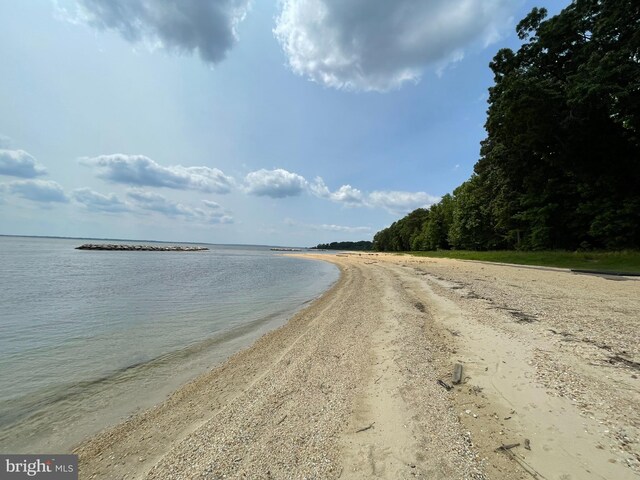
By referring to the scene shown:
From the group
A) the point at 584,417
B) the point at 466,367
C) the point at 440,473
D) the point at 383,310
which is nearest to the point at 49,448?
the point at 440,473

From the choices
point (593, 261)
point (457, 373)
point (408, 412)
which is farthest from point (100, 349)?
point (593, 261)

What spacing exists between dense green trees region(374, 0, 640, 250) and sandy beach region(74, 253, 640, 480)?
68.2ft

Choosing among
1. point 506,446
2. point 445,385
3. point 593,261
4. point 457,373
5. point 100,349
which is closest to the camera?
point 506,446

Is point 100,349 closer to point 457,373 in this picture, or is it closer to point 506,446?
point 457,373

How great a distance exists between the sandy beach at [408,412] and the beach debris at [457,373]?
0.13m

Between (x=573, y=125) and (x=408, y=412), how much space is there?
2868 cm

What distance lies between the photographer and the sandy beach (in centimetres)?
310

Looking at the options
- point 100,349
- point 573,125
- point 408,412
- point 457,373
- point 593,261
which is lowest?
point 100,349

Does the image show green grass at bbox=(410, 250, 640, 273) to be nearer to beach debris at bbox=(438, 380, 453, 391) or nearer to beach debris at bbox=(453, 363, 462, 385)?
beach debris at bbox=(453, 363, 462, 385)

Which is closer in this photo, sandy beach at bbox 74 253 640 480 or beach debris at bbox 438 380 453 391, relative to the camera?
sandy beach at bbox 74 253 640 480

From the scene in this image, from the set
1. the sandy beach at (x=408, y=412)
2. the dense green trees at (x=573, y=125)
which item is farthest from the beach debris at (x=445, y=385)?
the dense green trees at (x=573, y=125)

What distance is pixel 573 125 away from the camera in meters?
22.2

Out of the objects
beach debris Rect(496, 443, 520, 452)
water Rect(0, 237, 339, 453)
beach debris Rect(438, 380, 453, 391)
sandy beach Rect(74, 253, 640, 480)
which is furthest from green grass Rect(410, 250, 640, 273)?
beach debris Rect(496, 443, 520, 452)

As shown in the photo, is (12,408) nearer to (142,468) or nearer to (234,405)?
(142,468)
